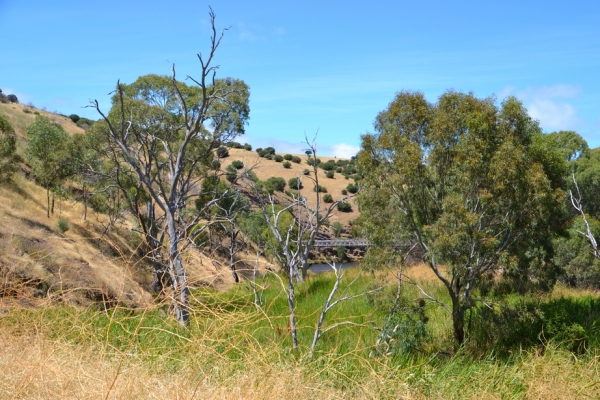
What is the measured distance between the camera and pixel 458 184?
481 inches

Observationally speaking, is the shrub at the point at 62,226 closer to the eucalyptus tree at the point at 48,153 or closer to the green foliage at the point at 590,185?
the eucalyptus tree at the point at 48,153

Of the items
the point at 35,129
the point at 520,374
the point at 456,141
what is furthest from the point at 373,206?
the point at 35,129

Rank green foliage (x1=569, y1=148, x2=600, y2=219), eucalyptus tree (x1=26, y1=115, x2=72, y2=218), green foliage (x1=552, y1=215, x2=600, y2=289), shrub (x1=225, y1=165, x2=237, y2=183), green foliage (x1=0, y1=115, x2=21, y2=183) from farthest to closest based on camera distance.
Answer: green foliage (x1=569, y1=148, x2=600, y2=219)
eucalyptus tree (x1=26, y1=115, x2=72, y2=218)
green foliage (x1=0, y1=115, x2=21, y2=183)
green foliage (x1=552, y1=215, x2=600, y2=289)
shrub (x1=225, y1=165, x2=237, y2=183)

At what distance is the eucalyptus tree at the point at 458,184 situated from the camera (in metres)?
12.0

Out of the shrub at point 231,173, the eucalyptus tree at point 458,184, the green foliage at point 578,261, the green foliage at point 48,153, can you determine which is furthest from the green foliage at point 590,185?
the green foliage at point 48,153

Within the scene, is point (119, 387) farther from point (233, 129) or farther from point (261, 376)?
point (233, 129)

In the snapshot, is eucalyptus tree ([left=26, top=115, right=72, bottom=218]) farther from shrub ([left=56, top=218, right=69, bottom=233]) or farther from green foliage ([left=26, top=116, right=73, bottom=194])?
shrub ([left=56, top=218, right=69, bottom=233])

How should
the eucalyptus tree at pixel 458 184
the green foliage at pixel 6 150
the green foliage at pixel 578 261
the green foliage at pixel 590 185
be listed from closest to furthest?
the eucalyptus tree at pixel 458 184
the green foliage at pixel 578 261
the green foliage at pixel 6 150
the green foliage at pixel 590 185

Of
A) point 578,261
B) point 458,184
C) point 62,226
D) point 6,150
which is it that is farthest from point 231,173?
point 578,261

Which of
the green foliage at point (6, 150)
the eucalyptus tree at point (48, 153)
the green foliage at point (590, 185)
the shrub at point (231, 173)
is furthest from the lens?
the green foliage at point (590, 185)

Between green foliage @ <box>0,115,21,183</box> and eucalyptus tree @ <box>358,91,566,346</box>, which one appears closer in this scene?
eucalyptus tree @ <box>358,91,566,346</box>

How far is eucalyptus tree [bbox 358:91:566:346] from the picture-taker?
11984 millimetres

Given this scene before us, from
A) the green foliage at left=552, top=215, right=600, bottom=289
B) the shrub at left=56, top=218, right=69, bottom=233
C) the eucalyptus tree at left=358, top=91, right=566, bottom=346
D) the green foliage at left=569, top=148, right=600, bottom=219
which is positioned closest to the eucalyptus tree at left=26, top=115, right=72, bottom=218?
the shrub at left=56, top=218, right=69, bottom=233

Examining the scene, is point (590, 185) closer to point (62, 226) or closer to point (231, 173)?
point (231, 173)
